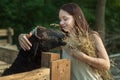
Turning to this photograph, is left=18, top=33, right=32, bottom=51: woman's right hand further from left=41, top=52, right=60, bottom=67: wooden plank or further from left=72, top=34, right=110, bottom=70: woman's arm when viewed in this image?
left=72, top=34, right=110, bottom=70: woman's arm

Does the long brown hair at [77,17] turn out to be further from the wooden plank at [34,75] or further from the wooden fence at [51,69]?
the wooden plank at [34,75]

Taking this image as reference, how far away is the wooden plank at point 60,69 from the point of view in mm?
2314

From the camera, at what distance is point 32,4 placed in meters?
10.3

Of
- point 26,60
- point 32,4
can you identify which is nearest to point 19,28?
point 32,4

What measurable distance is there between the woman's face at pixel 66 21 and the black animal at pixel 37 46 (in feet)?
0.34

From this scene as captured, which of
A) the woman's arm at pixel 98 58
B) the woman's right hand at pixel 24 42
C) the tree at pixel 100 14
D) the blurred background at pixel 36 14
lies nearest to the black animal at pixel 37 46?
the woman's right hand at pixel 24 42

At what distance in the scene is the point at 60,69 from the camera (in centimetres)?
238

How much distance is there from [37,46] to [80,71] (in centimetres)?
34

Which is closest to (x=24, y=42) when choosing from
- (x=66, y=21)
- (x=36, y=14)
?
(x=66, y=21)

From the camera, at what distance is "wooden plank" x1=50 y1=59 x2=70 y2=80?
231cm

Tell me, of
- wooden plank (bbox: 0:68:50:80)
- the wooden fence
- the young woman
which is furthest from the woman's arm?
wooden plank (bbox: 0:68:50:80)

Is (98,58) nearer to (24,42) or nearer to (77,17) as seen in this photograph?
(77,17)

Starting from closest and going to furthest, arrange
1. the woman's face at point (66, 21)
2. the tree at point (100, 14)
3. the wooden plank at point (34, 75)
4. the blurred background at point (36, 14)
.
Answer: the wooden plank at point (34, 75), the woman's face at point (66, 21), the tree at point (100, 14), the blurred background at point (36, 14)

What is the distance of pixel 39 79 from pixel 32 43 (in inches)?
10.4
